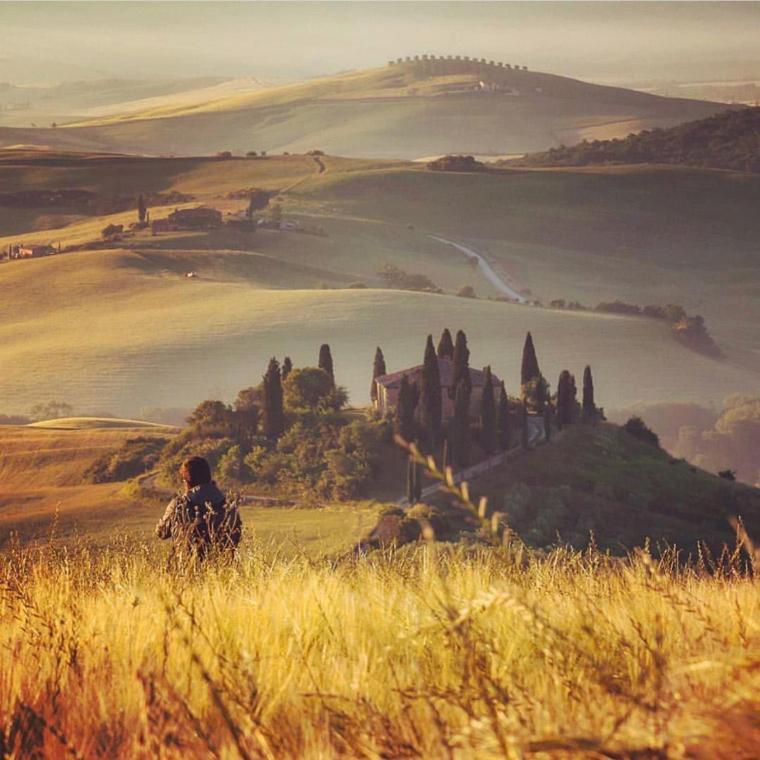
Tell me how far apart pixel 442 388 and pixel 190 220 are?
86.6 meters

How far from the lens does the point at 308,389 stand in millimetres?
80188

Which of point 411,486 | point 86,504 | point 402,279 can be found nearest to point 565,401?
point 411,486

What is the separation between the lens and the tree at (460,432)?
7200 cm

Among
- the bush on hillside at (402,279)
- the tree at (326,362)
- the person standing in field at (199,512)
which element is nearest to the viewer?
the person standing in field at (199,512)

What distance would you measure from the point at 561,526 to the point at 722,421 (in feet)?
178

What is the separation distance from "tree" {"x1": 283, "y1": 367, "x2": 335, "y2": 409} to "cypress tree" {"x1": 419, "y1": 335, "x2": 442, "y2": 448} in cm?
779

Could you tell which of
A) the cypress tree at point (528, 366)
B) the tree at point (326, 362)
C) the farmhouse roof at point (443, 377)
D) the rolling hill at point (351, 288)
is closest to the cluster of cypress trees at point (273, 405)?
the tree at point (326, 362)

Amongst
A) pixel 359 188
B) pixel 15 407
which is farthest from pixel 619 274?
pixel 15 407

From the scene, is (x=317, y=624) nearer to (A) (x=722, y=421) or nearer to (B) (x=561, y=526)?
(B) (x=561, y=526)

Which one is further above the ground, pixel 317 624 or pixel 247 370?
pixel 317 624

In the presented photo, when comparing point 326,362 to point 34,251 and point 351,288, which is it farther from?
point 34,251

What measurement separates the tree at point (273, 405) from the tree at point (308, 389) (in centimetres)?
281

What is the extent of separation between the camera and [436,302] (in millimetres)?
133500

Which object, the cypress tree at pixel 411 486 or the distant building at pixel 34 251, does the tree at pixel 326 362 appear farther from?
the distant building at pixel 34 251
